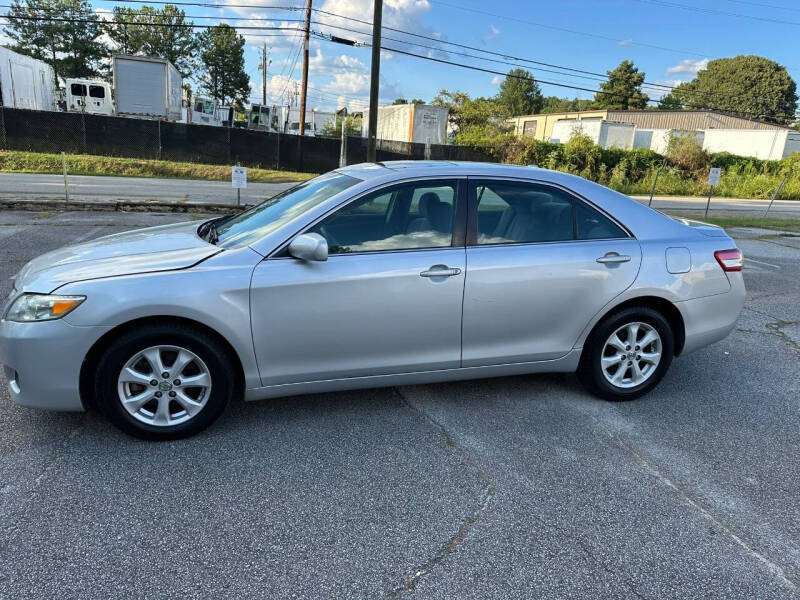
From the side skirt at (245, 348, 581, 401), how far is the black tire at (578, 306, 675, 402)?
4.1 inches

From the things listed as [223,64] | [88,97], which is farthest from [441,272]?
[223,64]

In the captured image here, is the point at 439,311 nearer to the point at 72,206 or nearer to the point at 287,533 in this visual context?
the point at 287,533

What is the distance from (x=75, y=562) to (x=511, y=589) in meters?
1.75

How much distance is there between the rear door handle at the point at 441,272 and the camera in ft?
11.1

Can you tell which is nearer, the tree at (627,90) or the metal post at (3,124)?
the metal post at (3,124)

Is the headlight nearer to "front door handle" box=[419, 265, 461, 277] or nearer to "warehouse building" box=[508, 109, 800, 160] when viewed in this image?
"front door handle" box=[419, 265, 461, 277]

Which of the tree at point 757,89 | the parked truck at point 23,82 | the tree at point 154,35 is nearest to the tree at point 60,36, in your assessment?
the tree at point 154,35

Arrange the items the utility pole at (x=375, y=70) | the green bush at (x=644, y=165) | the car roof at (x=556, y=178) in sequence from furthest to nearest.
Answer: the green bush at (x=644, y=165) < the utility pole at (x=375, y=70) < the car roof at (x=556, y=178)

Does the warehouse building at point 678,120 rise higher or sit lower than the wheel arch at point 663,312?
higher

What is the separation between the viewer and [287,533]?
2527mm

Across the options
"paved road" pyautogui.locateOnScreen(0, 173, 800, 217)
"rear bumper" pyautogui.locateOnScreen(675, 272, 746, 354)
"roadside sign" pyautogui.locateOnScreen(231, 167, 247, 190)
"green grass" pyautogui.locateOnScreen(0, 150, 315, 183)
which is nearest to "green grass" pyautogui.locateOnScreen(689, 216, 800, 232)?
"paved road" pyautogui.locateOnScreen(0, 173, 800, 217)

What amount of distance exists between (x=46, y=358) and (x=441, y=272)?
218 centimetres

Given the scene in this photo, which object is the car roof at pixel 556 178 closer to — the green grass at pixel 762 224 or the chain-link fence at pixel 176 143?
the green grass at pixel 762 224

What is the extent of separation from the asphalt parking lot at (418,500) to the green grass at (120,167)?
2201 centimetres
